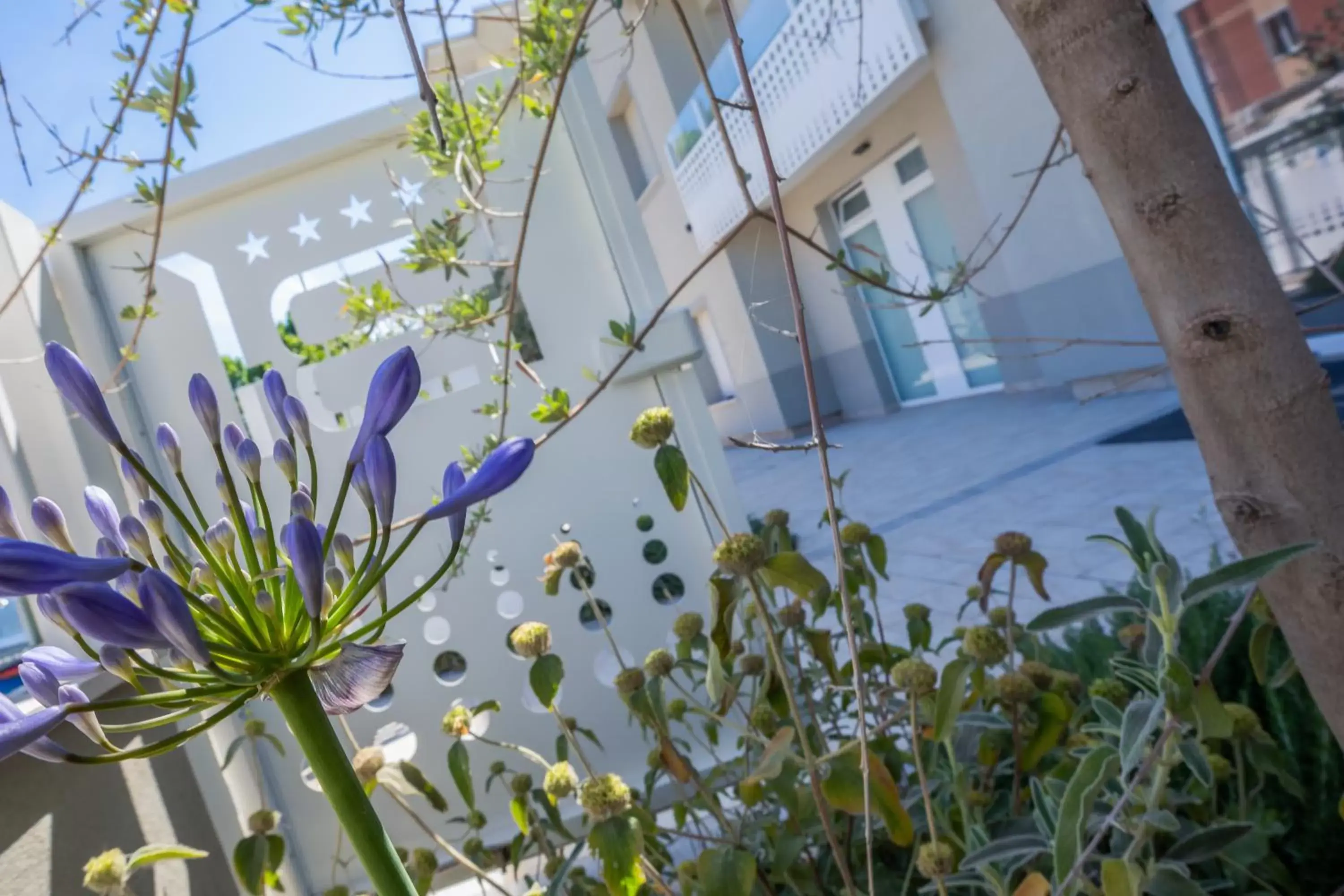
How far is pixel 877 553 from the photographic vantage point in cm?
134

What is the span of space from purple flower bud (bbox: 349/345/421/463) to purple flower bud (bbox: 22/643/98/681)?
16cm

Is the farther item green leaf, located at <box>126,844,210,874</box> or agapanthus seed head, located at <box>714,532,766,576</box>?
agapanthus seed head, located at <box>714,532,766,576</box>

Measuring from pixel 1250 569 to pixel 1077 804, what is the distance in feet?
0.74

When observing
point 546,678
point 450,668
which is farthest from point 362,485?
point 450,668

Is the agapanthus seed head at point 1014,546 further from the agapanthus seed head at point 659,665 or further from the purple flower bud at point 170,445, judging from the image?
the purple flower bud at point 170,445

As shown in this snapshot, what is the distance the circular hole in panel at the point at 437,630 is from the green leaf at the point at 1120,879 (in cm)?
163

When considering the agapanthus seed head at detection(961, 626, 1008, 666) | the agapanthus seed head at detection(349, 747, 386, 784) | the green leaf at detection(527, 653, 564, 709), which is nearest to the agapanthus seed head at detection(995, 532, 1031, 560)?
the agapanthus seed head at detection(961, 626, 1008, 666)

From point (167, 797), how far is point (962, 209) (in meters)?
7.04

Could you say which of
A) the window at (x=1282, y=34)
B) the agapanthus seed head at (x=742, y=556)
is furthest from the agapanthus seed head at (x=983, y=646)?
the window at (x=1282, y=34)

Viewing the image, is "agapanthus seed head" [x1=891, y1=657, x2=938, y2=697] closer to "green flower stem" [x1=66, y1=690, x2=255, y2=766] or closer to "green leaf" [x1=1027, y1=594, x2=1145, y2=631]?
"green leaf" [x1=1027, y1=594, x2=1145, y2=631]

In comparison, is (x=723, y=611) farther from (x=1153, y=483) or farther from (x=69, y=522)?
(x=1153, y=483)

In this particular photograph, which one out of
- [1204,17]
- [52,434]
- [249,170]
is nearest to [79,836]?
[52,434]

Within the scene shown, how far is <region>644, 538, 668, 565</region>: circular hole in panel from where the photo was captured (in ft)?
6.80

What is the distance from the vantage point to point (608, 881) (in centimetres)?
80
